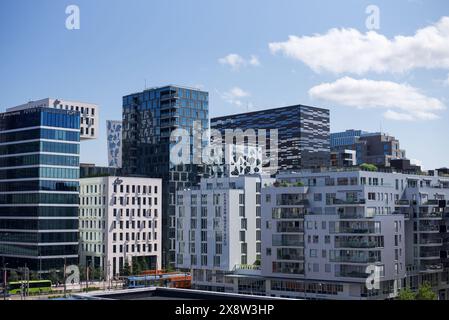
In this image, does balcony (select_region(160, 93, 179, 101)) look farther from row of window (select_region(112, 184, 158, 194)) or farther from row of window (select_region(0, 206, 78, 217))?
row of window (select_region(0, 206, 78, 217))

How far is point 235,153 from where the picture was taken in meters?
86.8

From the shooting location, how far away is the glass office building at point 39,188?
61.2 metres

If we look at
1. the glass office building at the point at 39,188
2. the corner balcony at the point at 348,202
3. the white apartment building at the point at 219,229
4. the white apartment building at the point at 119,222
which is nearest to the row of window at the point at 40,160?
the glass office building at the point at 39,188

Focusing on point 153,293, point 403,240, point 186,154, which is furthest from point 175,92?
point 153,293

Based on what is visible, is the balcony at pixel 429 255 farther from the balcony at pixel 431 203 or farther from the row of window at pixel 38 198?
the row of window at pixel 38 198

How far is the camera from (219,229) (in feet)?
182

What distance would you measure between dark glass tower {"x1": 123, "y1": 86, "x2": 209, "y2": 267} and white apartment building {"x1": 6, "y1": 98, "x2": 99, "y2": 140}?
5272mm

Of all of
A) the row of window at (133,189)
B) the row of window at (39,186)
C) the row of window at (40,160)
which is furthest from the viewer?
the row of window at (133,189)

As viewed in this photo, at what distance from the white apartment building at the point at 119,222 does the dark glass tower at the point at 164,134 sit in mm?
3600

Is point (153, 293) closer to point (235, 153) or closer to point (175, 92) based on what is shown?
point (175, 92)

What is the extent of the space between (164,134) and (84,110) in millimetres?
14931

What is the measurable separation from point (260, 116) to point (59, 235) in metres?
58.2

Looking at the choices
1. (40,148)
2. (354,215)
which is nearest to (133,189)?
(40,148)

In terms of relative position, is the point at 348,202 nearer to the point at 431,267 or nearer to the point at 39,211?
the point at 431,267
